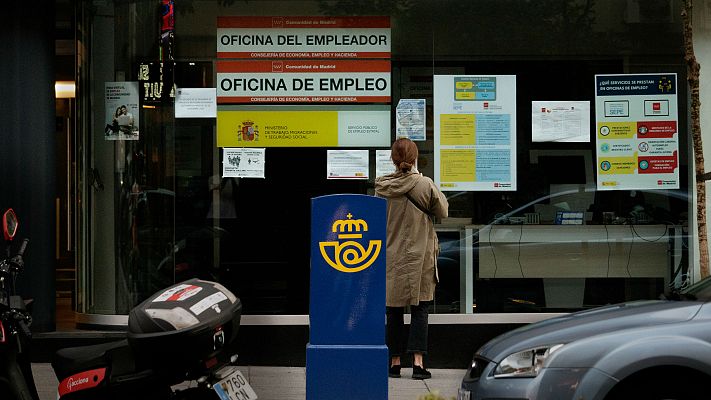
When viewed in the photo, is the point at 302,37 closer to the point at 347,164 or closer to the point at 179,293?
the point at 347,164

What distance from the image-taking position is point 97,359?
535 cm

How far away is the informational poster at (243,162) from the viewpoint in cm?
940

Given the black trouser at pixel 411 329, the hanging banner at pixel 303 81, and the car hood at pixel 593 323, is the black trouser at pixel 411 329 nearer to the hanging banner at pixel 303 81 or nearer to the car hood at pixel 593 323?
the hanging banner at pixel 303 81

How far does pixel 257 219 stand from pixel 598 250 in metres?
3.10

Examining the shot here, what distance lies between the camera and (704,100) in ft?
31.2

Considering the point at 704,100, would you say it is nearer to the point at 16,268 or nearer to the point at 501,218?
the point at 501,218

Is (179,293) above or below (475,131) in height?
below

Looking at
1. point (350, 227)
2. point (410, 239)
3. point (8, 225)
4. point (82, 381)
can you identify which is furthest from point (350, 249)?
point (8, 225)

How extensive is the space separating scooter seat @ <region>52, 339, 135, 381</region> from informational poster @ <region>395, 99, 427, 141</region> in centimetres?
454

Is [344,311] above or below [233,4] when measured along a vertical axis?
below

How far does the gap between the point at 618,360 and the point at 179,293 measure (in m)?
2.21

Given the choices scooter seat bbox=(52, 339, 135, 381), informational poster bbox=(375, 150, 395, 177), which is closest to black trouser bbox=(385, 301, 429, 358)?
informational poster bbox=(375, 150, 395, 177)

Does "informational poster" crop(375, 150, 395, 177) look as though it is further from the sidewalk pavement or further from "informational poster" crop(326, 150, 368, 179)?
the sidewalk pavement

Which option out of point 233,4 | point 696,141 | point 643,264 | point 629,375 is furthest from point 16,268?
point 643,264
